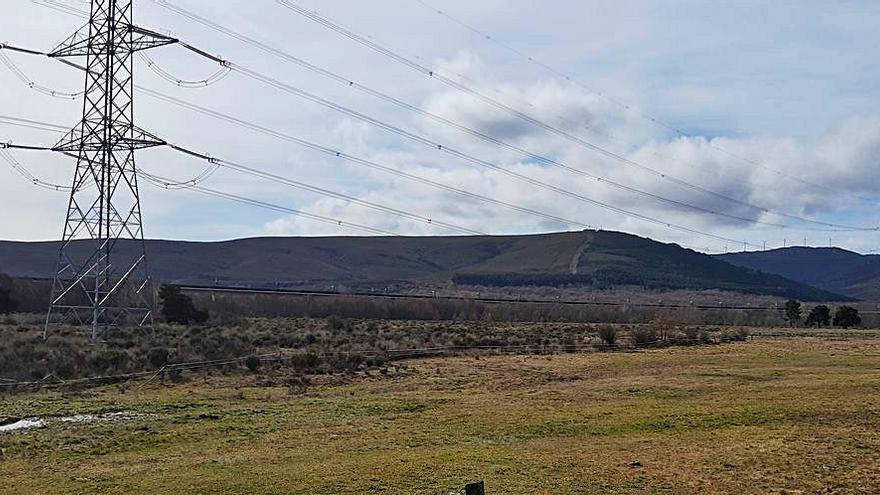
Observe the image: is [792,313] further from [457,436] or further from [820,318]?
[457,436]

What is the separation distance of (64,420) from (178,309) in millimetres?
41255

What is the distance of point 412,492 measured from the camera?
1451 centimetres

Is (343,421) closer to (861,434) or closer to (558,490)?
(558,490)

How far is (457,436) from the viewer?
20156 mm

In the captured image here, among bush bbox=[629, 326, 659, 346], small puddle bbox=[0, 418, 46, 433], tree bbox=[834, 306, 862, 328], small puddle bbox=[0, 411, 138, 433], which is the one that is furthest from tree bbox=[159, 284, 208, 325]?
tree bbox=[834, 306, 862, 328]

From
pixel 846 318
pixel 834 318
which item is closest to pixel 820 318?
pixel 834 318

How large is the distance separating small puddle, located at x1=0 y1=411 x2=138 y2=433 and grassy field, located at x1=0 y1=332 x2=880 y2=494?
14.5 inches

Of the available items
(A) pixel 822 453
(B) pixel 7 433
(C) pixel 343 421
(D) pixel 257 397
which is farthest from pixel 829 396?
(B) pixel 7 433

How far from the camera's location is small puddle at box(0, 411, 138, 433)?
2064 cm

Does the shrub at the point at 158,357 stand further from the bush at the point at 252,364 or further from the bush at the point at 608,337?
the bush at the point at 608,337

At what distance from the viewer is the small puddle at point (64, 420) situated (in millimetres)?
20641

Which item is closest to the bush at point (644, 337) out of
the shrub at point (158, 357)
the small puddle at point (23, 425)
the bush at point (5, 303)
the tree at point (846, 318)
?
the shrub at point (158, 357)

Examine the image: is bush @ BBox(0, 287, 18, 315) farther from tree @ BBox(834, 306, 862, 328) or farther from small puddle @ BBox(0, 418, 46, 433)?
tree @ BBox(834, 306, 862, 328)

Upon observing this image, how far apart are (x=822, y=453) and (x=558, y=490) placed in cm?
632
